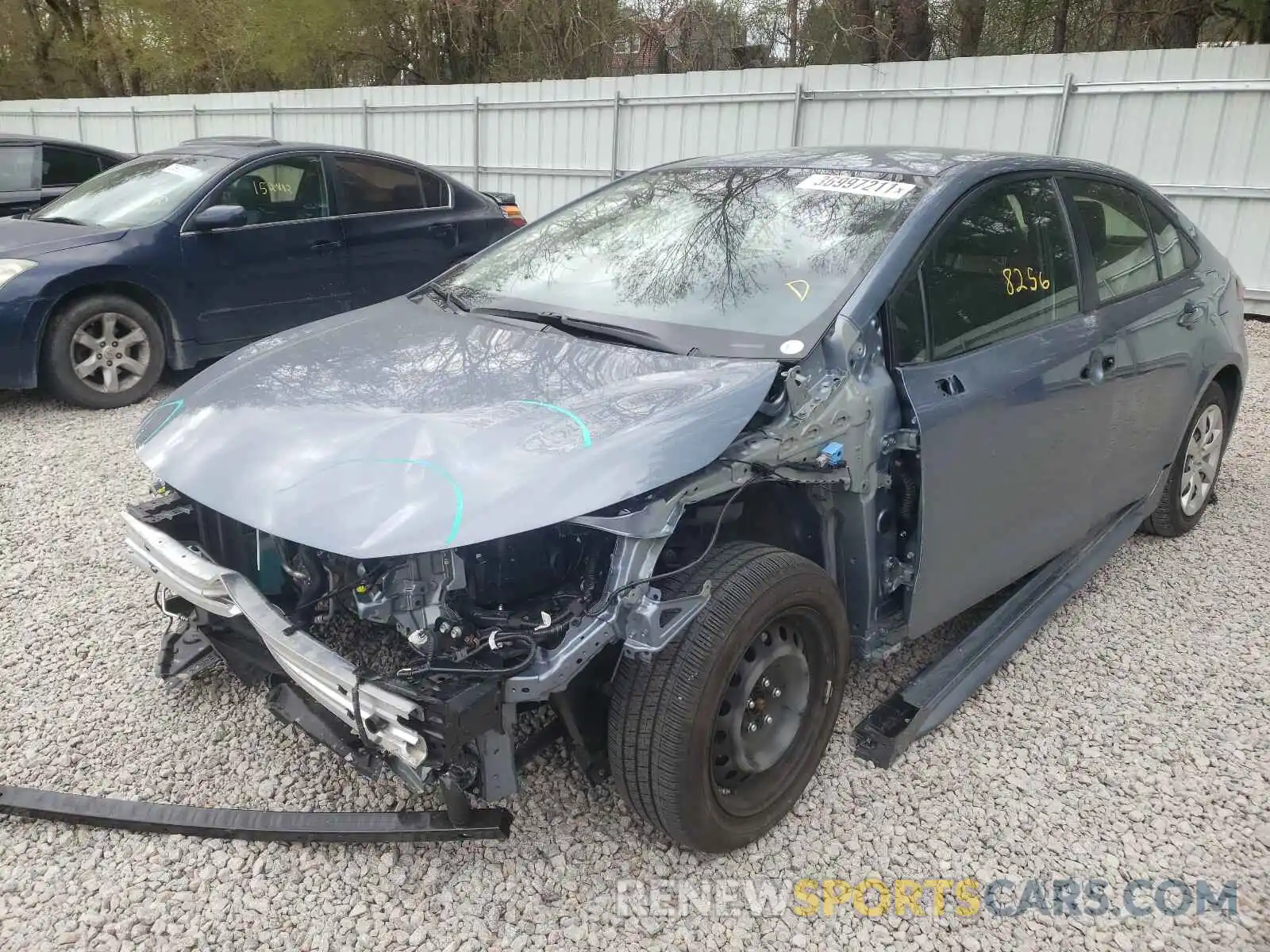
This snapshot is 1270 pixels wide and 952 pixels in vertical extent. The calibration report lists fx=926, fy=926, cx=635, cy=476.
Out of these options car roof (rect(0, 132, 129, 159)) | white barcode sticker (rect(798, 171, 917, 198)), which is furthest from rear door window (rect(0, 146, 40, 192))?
white barcode sticker (rect(798, 171, 917, 198))

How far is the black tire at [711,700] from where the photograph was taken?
2.08 metres

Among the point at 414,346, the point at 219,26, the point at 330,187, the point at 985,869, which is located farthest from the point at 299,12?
the point at 985,869

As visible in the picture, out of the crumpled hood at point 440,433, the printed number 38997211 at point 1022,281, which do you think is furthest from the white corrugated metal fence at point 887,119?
the crumpled hood at point 440,433

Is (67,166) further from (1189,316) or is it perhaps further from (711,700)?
(1189,316)

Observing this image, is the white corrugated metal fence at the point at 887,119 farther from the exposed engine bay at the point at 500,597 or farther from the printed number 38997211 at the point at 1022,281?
the exposed engine bay at the point at 500,597

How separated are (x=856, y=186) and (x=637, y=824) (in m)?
2.01

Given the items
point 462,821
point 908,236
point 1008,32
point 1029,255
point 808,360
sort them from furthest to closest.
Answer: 1. point 1008,32
2. point 1029,255
3. point 908,236
4. point 808,360
5. point 462,821

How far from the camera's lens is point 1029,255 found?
2951mm

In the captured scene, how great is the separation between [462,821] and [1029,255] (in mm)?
2380

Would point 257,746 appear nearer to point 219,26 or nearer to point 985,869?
point 985,869

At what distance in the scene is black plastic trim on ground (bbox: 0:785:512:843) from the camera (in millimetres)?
2244

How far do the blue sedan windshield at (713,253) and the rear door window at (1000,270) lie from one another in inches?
8.0

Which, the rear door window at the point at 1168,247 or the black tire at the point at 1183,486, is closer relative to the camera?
the rear door window at the point at 1168,247

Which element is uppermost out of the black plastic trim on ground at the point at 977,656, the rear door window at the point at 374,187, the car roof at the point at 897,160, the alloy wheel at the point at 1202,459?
the car roof at the point at 897,160
